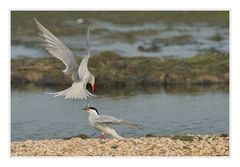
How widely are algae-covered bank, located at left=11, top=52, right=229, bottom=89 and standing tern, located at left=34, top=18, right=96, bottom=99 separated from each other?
0.13 metres

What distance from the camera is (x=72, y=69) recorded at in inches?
316

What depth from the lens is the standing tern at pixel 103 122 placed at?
7895 millimetres

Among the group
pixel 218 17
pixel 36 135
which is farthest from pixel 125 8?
pixel 36 135

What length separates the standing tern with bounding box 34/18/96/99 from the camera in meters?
8.02

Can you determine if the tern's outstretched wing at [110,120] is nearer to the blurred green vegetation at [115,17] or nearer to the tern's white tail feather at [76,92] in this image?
the tern's white tail feather at [76,92]

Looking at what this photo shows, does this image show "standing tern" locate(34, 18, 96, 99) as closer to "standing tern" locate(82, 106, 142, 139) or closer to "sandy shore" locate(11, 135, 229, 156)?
"standing tern" locate(82, 106, 142, 139)

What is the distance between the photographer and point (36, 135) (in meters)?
8.02

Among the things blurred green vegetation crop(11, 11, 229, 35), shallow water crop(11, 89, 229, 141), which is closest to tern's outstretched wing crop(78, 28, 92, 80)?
shallow water crop(11, 89, 229, 141)

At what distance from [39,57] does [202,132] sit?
5.33ft

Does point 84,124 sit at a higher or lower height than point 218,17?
lower

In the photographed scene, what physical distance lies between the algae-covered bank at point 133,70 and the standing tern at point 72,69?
133mm

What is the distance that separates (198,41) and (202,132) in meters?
0.84

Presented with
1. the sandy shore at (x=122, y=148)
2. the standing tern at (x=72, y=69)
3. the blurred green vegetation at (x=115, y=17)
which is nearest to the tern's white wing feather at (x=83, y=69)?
the standing tern at (x=72, y=69)

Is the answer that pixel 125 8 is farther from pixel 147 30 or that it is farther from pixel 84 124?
pixel 84 124
